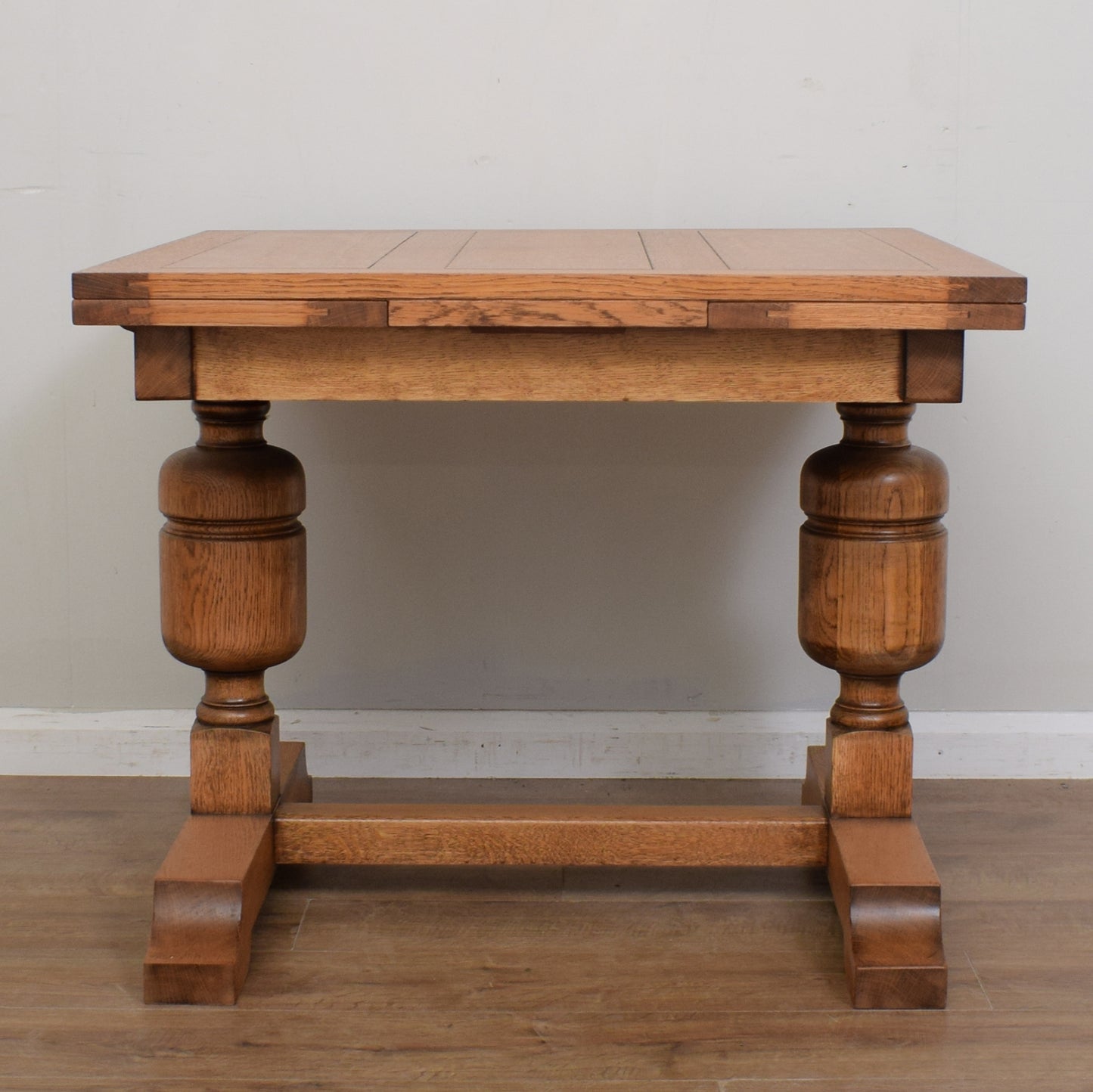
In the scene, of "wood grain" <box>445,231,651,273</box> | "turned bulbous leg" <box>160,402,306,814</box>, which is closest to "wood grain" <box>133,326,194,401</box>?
"turned bulbous leg" <box>160,402,306,814</box>

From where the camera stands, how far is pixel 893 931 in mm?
1418

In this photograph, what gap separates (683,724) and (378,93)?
3.45 ft

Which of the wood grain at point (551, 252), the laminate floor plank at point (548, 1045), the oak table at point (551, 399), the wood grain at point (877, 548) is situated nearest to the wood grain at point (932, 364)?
the oak table at point (551, 399)

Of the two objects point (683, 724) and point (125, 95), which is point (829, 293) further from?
point (125, 95)

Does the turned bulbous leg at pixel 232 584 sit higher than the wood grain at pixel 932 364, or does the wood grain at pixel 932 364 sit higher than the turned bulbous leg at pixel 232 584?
the wood grain at pixel 932 364

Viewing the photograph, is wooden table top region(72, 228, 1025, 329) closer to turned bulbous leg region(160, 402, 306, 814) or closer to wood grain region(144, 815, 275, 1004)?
turned bulbous leg region(160, 402, 306, 814)

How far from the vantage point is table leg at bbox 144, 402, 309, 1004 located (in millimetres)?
1422

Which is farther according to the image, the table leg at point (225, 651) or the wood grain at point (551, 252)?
the table leg at point (225, 651)

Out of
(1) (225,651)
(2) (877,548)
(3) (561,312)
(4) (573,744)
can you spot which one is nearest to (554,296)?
(3) (561,312)

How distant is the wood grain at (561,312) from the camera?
124 centimetres

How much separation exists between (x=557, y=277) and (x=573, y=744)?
3.29 feet

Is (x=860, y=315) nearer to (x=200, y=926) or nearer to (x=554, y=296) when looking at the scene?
(x=554, y=296)

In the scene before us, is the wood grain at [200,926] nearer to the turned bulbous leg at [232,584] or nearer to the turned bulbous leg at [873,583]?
the turned bulbous leg at [232,584]

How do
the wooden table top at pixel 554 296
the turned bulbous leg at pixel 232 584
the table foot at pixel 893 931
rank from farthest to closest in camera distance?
the turned bulbous leg at pixel 232 584, the table foot at pixel 893 931, the wooden table top at pixel 554 296
